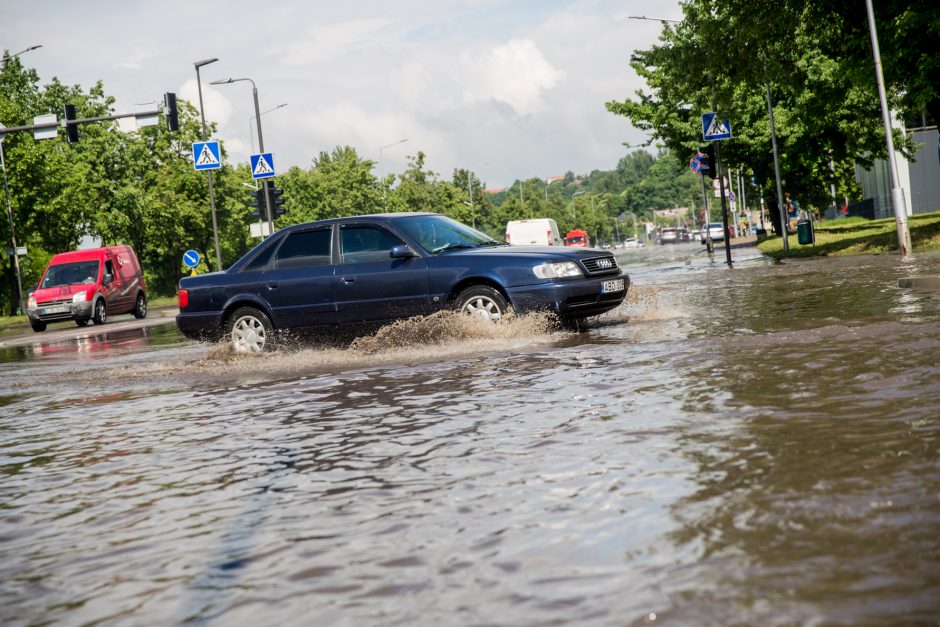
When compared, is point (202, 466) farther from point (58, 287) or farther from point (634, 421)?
point (58, 287)

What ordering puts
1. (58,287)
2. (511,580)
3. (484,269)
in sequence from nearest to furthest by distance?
(511,580), (484,269), (58,287)

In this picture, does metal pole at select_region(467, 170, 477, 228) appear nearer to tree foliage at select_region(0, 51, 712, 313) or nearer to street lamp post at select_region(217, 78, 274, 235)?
tree foliage at select_region(0, 51, 712, 313)

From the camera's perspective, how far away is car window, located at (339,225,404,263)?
43.0ft

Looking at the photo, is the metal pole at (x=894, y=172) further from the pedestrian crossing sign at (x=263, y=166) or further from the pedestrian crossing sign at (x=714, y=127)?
the pedestrian crossing sign at (x=263, y=166)

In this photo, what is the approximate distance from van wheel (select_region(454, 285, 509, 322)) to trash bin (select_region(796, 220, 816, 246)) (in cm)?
2353

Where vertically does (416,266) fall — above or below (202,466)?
above

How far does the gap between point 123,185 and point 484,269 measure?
58130 mm

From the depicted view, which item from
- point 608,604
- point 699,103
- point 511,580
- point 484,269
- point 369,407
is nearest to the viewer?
point 608,604

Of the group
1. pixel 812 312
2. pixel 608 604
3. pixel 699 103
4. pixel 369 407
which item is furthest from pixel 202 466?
pixel 699 103

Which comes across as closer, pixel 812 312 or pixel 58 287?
pixel 812 312

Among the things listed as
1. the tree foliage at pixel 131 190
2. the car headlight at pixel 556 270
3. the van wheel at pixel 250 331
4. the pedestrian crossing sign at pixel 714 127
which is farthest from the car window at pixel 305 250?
the tree foliage at pixel 131 190

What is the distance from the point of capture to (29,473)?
6914 mm

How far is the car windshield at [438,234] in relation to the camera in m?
13.0

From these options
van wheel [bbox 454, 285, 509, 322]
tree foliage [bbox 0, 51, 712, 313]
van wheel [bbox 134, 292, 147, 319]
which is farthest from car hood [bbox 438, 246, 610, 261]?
tree foliage [bbox 0, 51, 712, 313]
